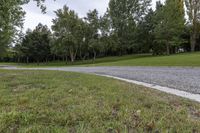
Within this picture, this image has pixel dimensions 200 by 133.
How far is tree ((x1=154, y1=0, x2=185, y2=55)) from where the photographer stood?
39.3 metres

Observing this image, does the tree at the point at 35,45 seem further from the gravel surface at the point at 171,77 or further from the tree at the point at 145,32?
the gravel surface at the point at 171,77

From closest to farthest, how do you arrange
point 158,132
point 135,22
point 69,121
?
1. point 158,132
2. point 69,121
3. point 135,22

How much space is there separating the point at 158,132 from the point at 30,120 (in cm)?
183

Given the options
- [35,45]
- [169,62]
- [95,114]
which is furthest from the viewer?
[35,45]

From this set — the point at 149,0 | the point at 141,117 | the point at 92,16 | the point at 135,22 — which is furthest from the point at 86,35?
the point at 141,117

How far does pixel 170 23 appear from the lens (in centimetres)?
3931

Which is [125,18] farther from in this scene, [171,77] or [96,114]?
[96,114]

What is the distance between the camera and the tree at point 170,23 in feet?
129

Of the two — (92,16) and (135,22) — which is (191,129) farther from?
(135,22)

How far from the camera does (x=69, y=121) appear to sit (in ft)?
11.0

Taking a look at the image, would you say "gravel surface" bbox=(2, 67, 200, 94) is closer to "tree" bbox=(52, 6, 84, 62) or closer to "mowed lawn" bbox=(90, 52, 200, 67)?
"mowed lawn" bbox=(90, 52, 200, 67)

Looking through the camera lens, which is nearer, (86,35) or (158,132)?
(158,132)

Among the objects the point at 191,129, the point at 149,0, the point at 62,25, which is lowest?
the point at 191,129

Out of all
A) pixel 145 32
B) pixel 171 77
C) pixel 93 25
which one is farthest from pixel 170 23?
pixel 171 77
